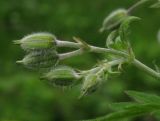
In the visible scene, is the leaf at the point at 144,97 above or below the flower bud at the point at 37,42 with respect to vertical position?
below

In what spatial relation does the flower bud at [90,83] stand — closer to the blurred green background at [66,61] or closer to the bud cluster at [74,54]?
the bud cluster at [74,54]

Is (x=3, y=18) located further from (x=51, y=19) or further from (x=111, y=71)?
(x=111, y=71)

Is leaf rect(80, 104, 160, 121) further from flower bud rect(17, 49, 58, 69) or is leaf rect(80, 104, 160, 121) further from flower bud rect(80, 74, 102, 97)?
flower bud rect(17, 49, 58, 69)

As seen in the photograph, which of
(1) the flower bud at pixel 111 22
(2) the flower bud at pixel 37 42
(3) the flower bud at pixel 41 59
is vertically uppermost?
(1) the flower bud at pixel 111 22

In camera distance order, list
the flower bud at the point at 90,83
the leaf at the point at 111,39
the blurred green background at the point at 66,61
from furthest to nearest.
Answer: the blurred green background at the point at 66,61 < the leaf at the point at 111,39 < the flower bud at the point at 90,83

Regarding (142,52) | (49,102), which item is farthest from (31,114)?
(142,52)

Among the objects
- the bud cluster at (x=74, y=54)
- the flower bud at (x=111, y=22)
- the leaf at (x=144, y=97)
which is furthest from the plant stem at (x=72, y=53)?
the flower bud at (x=111, y=22)

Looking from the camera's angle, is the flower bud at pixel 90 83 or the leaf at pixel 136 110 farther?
the flower bud at pixel 90 83

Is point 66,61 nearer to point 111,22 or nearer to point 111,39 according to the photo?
point 111,22
